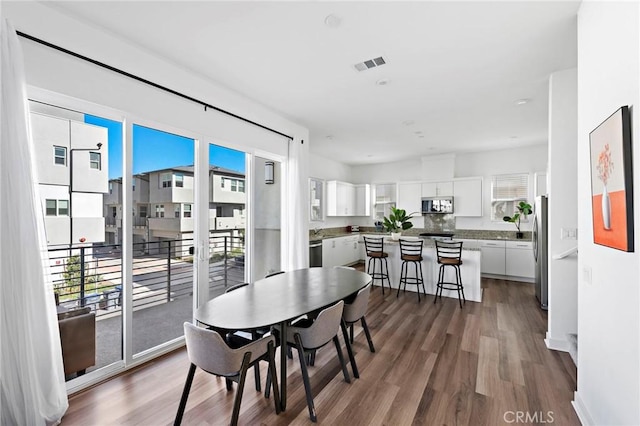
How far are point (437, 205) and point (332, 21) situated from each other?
544cm

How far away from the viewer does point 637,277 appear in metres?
1.27

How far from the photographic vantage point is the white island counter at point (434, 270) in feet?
14.8

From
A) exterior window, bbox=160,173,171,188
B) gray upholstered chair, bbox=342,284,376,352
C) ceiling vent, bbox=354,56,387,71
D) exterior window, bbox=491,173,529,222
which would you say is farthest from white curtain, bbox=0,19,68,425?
exterior window, bbox=491,173,529,222

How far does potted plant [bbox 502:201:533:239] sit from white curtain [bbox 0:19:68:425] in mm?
7168

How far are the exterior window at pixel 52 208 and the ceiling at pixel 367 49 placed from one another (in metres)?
1.42

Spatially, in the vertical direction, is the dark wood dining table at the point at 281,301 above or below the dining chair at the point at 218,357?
above

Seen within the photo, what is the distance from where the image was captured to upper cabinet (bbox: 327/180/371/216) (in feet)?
23.4

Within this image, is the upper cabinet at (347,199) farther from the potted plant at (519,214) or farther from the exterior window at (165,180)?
the exterior window at (165,180)

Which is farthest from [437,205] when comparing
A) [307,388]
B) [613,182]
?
[307,388]

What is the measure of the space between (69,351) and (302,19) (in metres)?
3.13

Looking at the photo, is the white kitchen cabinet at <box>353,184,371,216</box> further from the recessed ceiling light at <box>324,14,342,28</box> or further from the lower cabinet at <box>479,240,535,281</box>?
the recessed ceiling light at <box>324,14,342,28</box>

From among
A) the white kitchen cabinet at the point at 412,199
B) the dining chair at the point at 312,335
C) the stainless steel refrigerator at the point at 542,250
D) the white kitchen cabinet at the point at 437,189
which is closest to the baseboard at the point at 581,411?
the dining chair at the point at 312,335

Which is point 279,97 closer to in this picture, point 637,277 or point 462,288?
point 637,277

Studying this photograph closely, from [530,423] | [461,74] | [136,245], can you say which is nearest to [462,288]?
[530,423]
